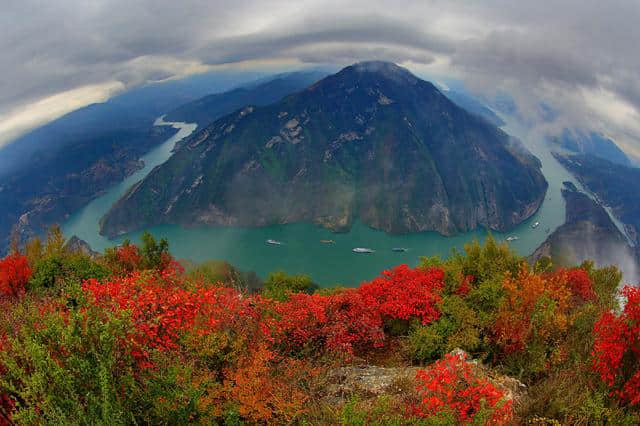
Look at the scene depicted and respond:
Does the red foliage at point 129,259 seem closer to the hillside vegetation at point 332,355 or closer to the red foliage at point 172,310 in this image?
the hillside vegetation at point 332,355

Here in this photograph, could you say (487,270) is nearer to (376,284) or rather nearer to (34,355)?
(376,284)

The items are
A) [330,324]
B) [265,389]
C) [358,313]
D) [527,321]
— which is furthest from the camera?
[358,313]

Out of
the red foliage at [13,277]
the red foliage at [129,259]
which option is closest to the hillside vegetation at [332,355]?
the red foliage at [13,277]

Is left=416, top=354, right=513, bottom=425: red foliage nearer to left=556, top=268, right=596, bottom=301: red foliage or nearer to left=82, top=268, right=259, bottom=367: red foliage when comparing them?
left=82, top=268, right=259, bottom=367: red foliage

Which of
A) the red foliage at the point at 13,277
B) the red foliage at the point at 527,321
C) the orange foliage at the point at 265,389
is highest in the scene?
the orange foliage at the point at 265,389

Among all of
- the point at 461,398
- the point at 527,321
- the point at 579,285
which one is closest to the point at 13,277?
the point at 461,398

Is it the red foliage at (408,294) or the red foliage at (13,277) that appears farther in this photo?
the red foliage at (13,277)

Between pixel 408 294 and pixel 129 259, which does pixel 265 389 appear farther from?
pixel 129 259
